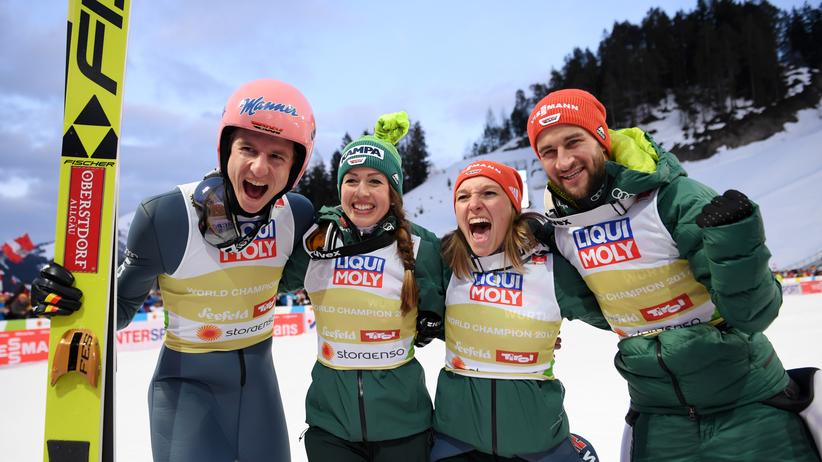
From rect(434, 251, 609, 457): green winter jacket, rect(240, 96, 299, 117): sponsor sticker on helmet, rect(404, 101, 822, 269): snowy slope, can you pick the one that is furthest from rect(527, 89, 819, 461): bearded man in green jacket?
rect(404, 101, 822, 269): snowy slope

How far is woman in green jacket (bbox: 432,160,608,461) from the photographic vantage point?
2.18 m

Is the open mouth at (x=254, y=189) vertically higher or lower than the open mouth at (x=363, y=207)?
higher

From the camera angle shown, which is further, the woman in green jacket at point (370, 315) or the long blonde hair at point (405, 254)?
the long blonde hair at point (405, 254)

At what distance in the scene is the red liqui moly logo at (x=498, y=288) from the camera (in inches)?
92.5

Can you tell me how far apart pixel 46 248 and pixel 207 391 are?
22.9 metres

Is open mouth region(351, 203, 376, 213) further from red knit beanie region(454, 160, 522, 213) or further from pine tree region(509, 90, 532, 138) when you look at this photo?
pine tree region(509, 90, 532, 138)

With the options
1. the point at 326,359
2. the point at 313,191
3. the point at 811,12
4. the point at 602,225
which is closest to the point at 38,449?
the point at 326,359

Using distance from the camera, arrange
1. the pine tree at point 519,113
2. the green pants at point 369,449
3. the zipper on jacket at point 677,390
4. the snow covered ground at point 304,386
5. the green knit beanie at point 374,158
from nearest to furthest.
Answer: the zipper on jacket at point 677,390 < the green pants at point 369,449 < the green knit beanie at point 374,158 < the snow covered ground at point 304,386 < the pine tree at point 519,113

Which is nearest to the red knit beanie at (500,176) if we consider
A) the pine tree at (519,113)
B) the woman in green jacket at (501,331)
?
the woman in green jacket at (501,331)

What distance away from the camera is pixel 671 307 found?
2121 millimetres

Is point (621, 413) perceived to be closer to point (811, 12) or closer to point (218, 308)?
point (218, 308)

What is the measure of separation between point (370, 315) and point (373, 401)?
0.41 metres

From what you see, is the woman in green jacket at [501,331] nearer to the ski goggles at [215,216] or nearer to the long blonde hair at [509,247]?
the long blonde hair at [509,247]

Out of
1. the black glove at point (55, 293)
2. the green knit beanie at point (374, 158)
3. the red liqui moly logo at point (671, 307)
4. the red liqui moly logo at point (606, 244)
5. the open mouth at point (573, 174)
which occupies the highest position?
the green knit beanie at point (374, 158)
